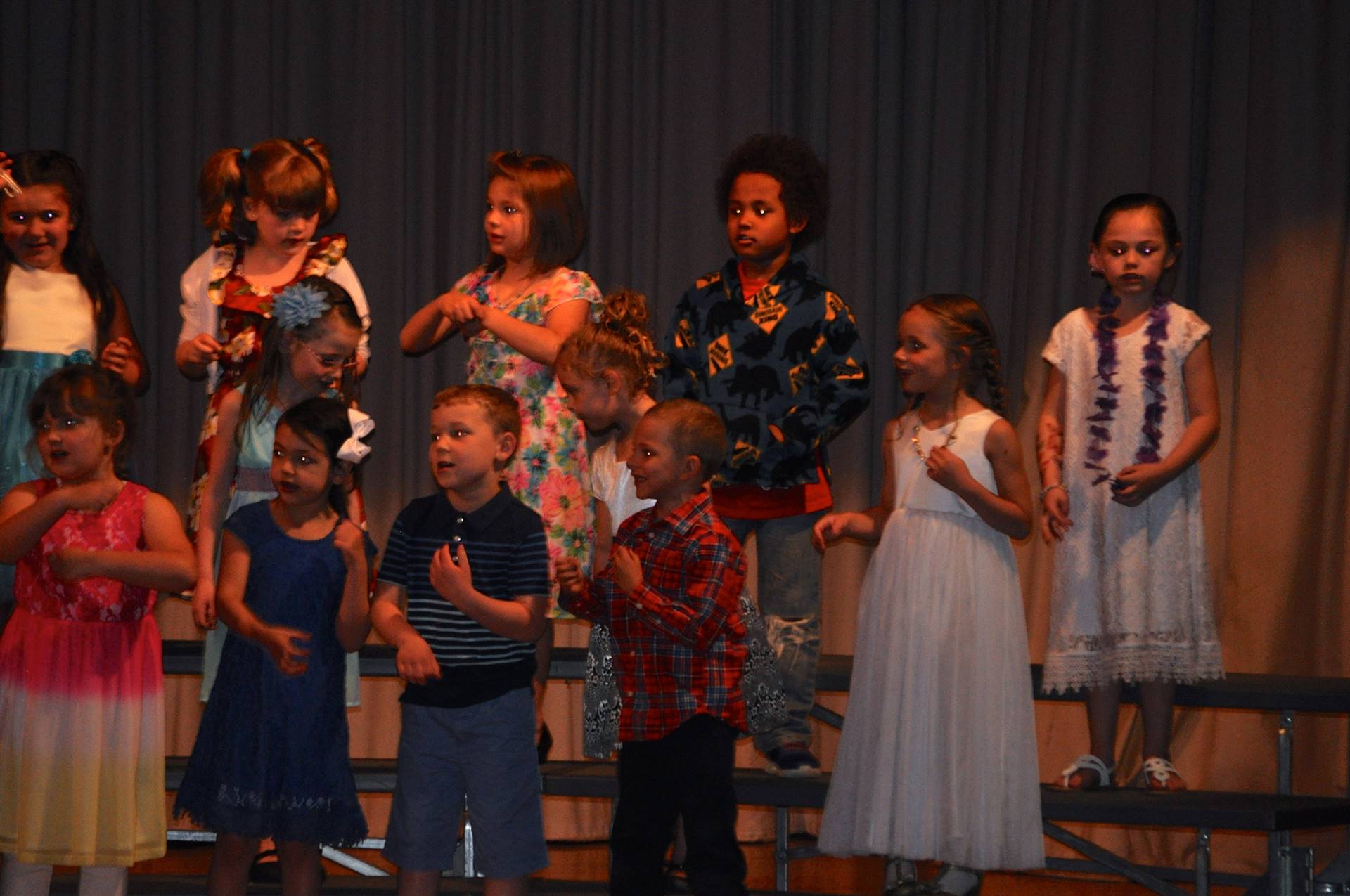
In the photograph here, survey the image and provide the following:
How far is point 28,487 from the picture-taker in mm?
3301

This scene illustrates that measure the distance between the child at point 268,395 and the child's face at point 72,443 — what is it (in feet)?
0.94

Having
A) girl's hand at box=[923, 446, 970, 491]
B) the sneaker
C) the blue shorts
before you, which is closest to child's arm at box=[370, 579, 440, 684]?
the blue shorts

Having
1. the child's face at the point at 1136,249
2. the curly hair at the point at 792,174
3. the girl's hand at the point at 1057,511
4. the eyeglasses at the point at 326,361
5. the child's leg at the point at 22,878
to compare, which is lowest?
the child's leg at the point at 22,878

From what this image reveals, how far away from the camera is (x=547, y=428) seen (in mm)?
3742

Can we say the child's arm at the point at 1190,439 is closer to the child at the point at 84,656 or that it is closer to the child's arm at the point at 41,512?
the child at the point at 84,656

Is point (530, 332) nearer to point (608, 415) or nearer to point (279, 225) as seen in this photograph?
point (608, 415)

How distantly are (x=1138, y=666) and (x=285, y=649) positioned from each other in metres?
2.02

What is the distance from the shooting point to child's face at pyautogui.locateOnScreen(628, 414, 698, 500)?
10.00ft

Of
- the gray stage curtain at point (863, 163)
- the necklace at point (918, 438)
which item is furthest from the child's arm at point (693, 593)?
the gray stage curtain at point (863, 163)

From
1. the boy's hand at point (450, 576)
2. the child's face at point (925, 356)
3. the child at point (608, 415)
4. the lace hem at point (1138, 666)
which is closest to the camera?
the boy's hand at point (450, 576)

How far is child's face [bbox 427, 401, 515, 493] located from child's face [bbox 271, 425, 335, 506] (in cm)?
25

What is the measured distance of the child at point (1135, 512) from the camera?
3.57 m

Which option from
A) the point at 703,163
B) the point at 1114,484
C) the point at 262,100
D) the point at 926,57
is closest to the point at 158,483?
the point at 262,100

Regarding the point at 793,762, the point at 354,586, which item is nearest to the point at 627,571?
the point at 354,586
